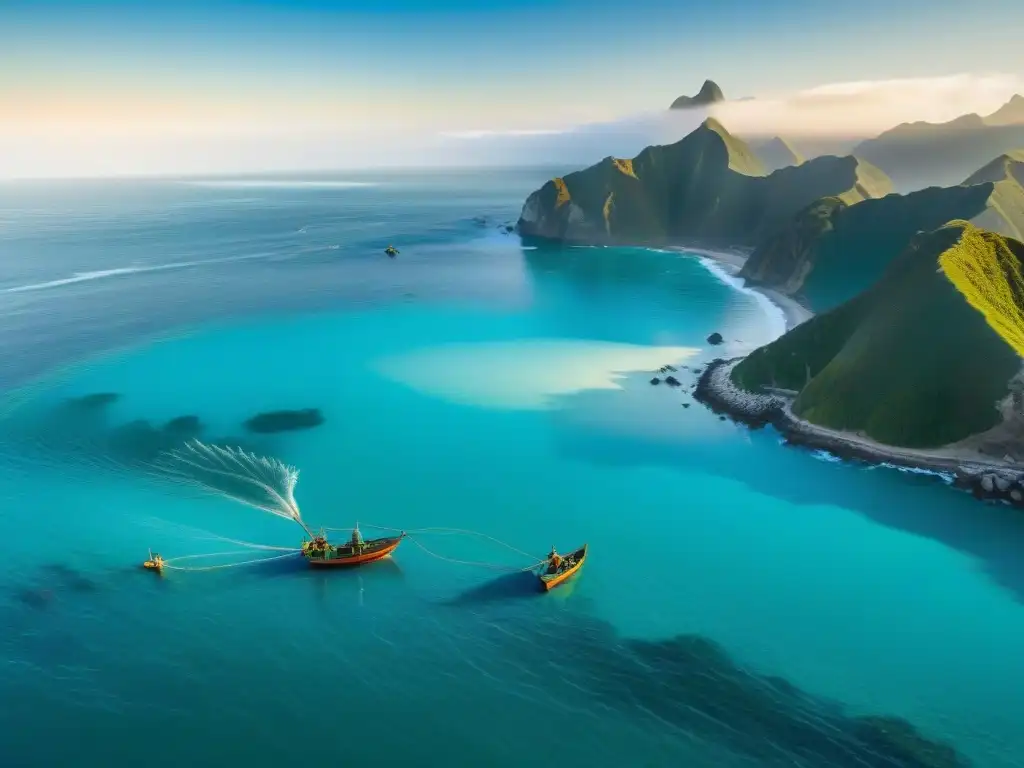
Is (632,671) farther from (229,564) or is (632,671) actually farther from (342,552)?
(229,564)

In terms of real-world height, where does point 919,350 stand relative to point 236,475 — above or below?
above

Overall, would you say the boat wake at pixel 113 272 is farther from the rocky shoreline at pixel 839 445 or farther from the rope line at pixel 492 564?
the rocky shoreline at pixel 839 445

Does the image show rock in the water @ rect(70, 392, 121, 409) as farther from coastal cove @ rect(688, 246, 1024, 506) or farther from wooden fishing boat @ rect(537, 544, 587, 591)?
coastal cove @ rect(688, 246, 1024, 506)

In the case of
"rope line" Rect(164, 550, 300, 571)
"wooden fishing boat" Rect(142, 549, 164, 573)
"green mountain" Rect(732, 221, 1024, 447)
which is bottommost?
"rope line" Rect(164, 550, 300, 571)

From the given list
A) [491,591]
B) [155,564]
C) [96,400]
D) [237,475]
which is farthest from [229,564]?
[96,400]

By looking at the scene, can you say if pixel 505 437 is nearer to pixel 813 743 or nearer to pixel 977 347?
pixel 813 743

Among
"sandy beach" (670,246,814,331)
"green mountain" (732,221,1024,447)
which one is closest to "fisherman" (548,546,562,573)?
"green mountain" (732,221,1024,447)
